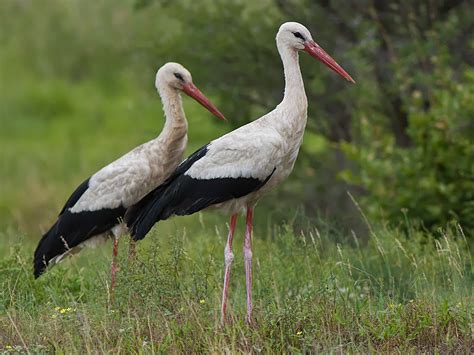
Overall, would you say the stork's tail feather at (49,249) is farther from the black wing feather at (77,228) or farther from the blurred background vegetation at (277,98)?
the blurred background vegetation at (277,98)

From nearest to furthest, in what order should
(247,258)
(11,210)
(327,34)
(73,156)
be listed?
(247,258) → (327,34) → (11,210) → (73,156)

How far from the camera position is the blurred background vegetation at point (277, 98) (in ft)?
31.0

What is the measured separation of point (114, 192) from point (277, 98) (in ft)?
15.7

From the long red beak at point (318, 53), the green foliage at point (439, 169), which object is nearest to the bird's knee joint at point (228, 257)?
the long red beak at point (318, 53)

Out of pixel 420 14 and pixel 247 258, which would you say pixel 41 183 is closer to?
pixel 420 14

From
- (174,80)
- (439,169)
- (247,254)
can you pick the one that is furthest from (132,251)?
(439,169)

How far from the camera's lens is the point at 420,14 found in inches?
457

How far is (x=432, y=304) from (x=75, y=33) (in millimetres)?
13970

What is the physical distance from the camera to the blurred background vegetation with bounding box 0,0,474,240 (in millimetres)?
9445

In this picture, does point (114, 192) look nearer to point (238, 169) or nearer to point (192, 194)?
point (192, 194)

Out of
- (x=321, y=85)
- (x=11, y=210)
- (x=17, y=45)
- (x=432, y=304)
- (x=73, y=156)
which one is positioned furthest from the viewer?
(x=17, y=45)

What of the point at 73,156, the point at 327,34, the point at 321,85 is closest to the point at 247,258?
the point at 321,85

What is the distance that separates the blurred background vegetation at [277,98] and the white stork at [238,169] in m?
0.82

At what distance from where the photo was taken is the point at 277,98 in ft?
40.9
